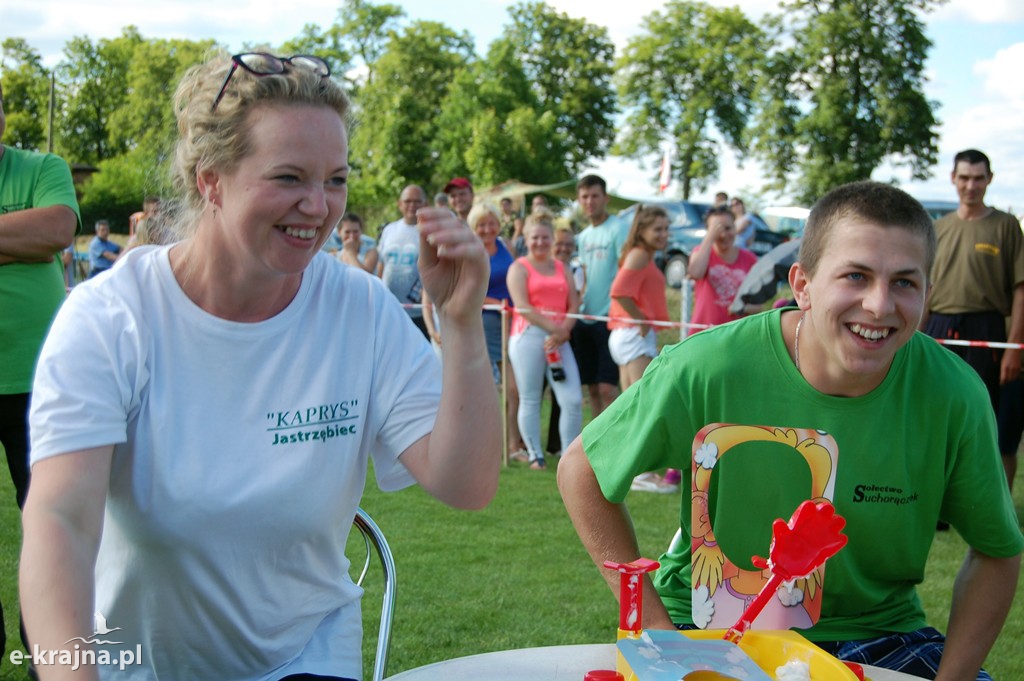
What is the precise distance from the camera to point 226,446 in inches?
72.1

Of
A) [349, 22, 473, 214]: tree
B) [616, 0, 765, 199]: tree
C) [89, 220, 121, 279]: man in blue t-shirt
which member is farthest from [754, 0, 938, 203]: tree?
[89, 220, 121, 279]: man in blue t-shirt

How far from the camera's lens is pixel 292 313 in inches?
77.3

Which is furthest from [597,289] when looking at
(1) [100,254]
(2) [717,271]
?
(1) [100,254]

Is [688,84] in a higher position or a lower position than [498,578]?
higher

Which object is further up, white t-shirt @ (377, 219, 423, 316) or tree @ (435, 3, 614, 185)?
tree @ (435, 3, 614, 185)

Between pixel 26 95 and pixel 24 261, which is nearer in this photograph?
pixel 24 261

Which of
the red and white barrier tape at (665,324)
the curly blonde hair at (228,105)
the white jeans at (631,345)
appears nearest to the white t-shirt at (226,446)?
the curly blonde hair at (228,105)

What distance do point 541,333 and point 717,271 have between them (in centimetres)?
135

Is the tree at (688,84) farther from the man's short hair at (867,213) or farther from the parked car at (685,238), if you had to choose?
the man's short hair at (867,213)

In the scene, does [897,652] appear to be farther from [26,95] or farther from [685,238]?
[26,95]

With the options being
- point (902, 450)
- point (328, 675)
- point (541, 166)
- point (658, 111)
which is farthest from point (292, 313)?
point (658, 111)

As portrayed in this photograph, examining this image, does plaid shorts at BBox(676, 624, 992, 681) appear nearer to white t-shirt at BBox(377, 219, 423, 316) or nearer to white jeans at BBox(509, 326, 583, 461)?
white jeans at BBox(509, 326, 583, 461)

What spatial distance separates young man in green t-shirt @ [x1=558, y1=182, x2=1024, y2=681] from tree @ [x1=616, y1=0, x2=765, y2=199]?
49.1 m

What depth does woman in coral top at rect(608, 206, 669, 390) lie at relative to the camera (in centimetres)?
716
